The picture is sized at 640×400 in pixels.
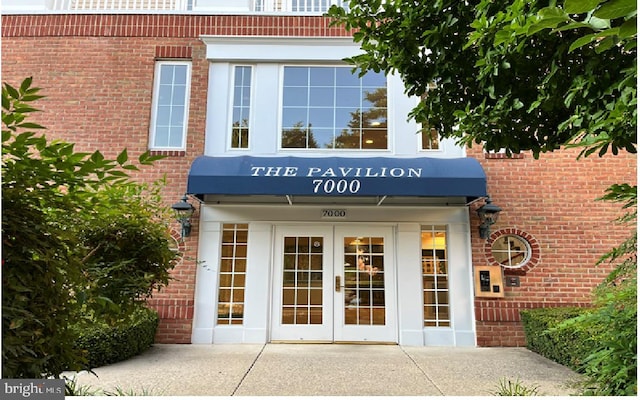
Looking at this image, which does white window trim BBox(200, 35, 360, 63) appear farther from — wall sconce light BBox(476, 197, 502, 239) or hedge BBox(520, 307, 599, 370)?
hedge BBox(520, 307, 599, 370)

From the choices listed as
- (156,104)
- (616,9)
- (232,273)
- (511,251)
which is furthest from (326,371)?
(156,104)

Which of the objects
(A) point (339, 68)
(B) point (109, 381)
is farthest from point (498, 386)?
(A) point (339, 68)

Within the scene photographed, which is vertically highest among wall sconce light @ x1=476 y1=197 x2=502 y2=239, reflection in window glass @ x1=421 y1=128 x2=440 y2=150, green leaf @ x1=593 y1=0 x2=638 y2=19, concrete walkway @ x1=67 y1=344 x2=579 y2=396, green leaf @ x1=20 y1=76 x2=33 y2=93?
reflection in window glass @ x1=421 y1=128 x2=440 y2=150

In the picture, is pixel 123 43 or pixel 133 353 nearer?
pixel 133 353

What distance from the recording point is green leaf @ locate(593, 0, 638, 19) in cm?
105

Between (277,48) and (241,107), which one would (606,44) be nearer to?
(241,107)

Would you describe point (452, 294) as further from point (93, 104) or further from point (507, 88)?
point (93, 104)

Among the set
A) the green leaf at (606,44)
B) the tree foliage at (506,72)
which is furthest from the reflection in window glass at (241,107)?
the green leaf at (606,44)

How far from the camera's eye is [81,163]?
5.96ft

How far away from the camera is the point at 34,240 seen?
1.91m

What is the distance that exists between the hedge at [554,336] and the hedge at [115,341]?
17.6 feet

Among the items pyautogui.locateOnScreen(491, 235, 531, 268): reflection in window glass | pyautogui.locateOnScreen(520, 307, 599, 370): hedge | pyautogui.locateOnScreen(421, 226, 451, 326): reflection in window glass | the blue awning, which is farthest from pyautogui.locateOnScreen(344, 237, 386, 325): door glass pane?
pyautogui.locateOnScreen(520, 307, 599, 370): hedge

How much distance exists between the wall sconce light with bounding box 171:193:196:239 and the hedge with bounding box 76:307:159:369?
1474mm

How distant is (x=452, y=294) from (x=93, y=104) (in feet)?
24.0
